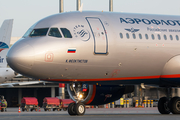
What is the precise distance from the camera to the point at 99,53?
58.0 feet

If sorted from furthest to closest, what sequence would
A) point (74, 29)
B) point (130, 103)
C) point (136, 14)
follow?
point (130, 103) < point (136, 14) < point (74, 29)

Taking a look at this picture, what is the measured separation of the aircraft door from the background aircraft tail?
96.3 feet

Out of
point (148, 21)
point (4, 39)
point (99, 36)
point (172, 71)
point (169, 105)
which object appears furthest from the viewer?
point (4, 39)

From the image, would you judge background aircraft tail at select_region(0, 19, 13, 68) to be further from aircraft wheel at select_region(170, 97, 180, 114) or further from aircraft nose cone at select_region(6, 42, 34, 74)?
aircraft nose cone at select_region(6, 42, 34, 74)

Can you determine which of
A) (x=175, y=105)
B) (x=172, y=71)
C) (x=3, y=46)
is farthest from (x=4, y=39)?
(x=172, y=71)

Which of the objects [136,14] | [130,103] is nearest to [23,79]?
[130,103]

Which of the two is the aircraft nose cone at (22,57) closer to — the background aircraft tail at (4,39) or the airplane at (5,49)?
the airplane at (5,49)

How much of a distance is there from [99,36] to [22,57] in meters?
3.90

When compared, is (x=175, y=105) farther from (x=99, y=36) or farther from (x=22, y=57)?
(x=22, y=57)

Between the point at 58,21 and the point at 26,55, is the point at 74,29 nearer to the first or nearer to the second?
the point at 58,21

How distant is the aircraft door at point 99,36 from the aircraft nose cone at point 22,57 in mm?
3155

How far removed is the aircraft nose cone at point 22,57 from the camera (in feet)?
53.9

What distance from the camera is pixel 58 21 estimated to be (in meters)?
17.8

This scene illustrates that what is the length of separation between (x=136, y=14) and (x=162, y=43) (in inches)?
89.7
